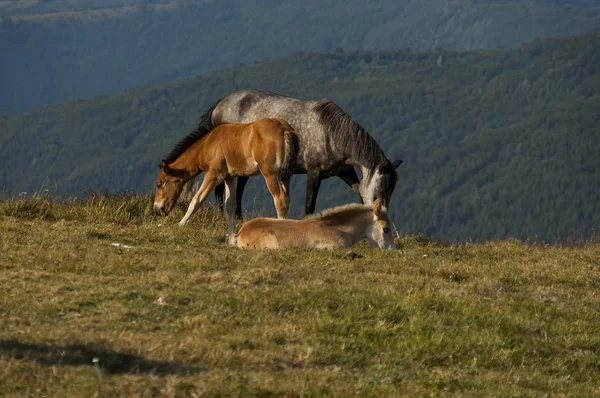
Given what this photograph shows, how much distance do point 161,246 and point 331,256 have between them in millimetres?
2177

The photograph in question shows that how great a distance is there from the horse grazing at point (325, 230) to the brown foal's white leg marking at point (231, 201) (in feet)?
6.31

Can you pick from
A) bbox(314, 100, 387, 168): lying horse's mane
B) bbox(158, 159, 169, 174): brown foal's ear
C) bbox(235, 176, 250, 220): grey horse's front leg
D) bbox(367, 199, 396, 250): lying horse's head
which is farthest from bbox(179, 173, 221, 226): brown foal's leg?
bbox(314, 100, 387, 168): lying horse's mane

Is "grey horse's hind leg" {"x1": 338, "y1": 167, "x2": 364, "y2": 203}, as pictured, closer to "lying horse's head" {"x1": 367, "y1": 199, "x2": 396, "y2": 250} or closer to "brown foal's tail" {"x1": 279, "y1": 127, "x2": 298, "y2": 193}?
"brown foal's tail" {"x1": 279, "y1": 127, "x2": 298, "y2": 193}

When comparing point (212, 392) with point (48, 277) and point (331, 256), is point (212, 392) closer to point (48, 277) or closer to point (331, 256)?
point (48, 277)

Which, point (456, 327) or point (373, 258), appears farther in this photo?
point (373, 258)

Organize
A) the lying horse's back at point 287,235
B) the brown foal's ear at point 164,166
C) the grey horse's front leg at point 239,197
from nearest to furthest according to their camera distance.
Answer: the lying horse's back at point 287,235 < the brown foal's ear at point 164,166 < the grey horse's front leg at point 239,197

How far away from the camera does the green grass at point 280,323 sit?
8.49 metres

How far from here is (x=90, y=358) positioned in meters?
8.55

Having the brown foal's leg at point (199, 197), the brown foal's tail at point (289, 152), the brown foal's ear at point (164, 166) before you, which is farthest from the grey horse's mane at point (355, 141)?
the brown foal's ear at point (164, 166)

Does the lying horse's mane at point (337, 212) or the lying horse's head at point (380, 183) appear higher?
the lying horse's mane at point (337, 212)

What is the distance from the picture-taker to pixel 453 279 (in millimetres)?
13680

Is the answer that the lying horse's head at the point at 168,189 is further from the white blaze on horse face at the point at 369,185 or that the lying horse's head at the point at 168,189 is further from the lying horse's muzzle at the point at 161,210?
the white blaze on horse face at the point at 369,185

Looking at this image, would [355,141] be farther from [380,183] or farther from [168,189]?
[168,189]

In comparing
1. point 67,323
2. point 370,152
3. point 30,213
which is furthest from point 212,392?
point 370,152
